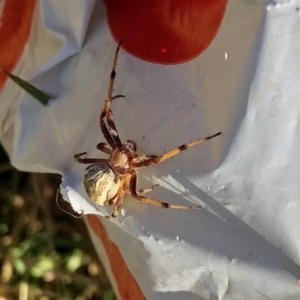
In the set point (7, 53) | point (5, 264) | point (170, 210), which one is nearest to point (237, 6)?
point (170, 210)

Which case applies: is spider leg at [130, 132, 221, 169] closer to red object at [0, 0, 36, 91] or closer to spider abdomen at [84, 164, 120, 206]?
spider abdomen at [84, 164, 120, 206]

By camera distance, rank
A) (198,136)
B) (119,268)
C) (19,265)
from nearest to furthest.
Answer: (198,136) < (119,268) < (19,265)

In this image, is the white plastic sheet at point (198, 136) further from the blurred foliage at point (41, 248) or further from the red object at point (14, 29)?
the blurred foliage at point (41, 248)

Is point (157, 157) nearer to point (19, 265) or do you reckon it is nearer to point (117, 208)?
point (117, 208)

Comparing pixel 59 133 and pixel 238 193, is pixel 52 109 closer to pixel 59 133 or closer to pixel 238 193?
pixel 59 133

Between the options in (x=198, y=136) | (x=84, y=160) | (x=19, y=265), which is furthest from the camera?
(x=19, y=265)

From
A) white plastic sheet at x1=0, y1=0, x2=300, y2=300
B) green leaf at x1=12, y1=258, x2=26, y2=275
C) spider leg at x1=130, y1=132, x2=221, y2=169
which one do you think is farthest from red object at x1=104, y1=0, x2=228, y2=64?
green leaf at x1=12, y1=258, x2=26, y2=275

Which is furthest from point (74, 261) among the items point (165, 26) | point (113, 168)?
point (165, 26)
